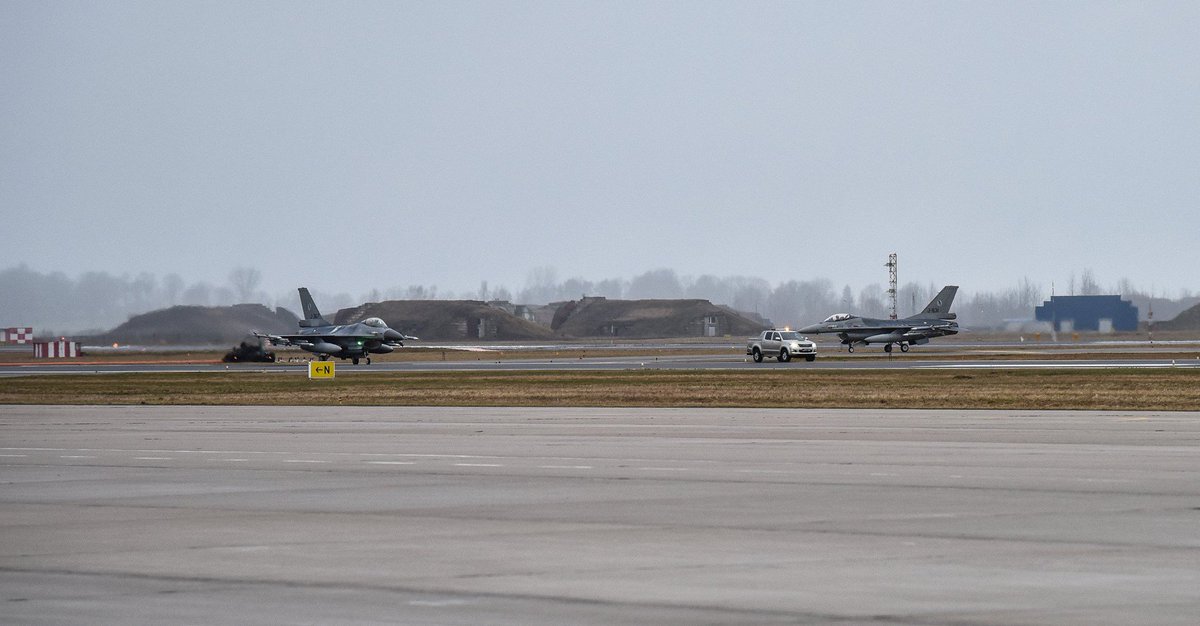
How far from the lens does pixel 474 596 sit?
945 cm

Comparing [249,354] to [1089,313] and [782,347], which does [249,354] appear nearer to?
[782,347]

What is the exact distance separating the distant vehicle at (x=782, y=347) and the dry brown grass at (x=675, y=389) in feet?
56.3

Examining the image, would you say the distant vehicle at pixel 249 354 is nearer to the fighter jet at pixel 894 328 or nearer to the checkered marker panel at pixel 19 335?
the checkered marker panel at pixel 19 335

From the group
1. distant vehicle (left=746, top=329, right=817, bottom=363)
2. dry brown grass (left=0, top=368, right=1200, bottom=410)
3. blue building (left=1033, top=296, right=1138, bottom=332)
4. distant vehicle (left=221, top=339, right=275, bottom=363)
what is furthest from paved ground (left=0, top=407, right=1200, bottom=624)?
blue building (left=1033, top=296, right=1138, bottom=332)

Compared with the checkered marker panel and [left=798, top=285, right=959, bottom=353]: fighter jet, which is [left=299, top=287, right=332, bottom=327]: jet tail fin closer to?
the checkered marker panel

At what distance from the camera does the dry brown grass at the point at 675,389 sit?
36.5 meters

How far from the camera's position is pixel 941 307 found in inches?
3674

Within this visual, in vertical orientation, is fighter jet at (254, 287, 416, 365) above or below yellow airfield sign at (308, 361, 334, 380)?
above

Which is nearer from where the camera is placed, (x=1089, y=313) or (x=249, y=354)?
(x=249, y=354)

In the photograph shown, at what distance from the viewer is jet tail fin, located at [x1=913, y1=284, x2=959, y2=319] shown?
91.9m

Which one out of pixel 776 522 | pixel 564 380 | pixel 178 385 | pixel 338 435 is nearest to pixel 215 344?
pixel 178 385

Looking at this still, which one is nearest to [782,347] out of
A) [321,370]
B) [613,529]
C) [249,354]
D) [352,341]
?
[352,341]

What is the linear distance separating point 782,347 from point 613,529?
6090cm

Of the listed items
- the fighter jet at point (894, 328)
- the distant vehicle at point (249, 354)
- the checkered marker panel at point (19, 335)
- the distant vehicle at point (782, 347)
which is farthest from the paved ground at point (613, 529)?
the checkered marker panel at point (19, 335)
